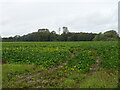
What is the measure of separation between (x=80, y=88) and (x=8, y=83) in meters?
4.03

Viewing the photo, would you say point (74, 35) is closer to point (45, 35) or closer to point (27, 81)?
point (45, 35)

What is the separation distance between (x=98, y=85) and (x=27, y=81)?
4.14 meters

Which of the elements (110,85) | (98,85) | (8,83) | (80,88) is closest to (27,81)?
(8,83)

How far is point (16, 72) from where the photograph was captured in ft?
37.0

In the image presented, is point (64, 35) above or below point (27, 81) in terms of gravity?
above

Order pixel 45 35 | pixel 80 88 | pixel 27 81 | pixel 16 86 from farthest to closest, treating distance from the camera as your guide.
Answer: pixel 45 35 < pixel 27 81 < pixel 16 86 < pixel 80 88

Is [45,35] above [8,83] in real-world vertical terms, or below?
above

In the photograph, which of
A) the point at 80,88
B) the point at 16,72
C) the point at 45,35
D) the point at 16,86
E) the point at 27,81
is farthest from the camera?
the point at 45,35

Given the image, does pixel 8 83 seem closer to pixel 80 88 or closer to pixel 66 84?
pixel 66 84

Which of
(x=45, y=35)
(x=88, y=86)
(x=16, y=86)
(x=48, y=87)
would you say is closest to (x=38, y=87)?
(x=48, y=87)

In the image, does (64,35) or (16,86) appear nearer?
(16,86)

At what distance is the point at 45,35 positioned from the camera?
72.6 metres

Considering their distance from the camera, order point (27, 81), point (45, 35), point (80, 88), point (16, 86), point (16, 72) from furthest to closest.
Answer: point (45, 35) → point (16, 72) → point (27, 81) → point (16, 86) → point (80, 88)

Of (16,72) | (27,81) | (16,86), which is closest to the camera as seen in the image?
(16,86)
